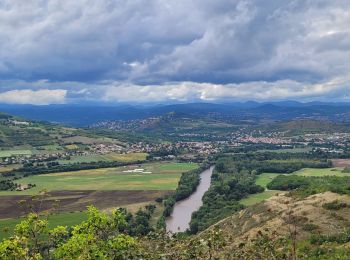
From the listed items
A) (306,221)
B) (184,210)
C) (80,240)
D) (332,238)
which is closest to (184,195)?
(184,210)

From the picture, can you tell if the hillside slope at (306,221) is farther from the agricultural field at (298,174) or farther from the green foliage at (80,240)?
the agricultural field at (298,174)

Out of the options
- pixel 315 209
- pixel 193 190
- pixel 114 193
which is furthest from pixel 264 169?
pixel 315 209

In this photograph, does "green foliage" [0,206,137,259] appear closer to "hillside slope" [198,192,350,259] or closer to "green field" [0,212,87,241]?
"hillside slope" [198,192,350,259]

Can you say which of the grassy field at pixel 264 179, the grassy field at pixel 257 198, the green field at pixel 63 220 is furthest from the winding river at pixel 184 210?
the green field at pixel 63 220

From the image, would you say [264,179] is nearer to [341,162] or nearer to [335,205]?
[341,162]

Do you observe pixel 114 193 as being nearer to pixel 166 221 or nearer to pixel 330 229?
pixel 166 221

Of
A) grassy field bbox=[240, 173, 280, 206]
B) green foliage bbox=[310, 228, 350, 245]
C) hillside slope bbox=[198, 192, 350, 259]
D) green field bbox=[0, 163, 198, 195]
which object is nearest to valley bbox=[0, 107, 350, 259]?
green field bbox=[0, 163, 198, 195]

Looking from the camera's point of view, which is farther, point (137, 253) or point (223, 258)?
point (137, 253)
